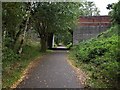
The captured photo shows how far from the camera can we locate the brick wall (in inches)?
1540

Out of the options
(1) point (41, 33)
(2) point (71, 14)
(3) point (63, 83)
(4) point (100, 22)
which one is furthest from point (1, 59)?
(4) point (100, 22)

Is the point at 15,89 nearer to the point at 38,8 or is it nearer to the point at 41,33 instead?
the point at 38,8


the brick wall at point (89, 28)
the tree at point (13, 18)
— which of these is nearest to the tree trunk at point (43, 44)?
the brick wall at point (89, 28)

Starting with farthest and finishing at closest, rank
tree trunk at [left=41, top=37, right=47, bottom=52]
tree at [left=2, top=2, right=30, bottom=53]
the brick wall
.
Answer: the brick wall → tree trunk at [left=41, top=37, right=47, bottom=52] → tree at [left=2, top=2, right=30, bottom=53]

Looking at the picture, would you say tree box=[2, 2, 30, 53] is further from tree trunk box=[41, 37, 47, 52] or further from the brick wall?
the brick wall

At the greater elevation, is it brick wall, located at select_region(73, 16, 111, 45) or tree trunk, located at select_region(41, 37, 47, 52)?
brick wall, located at select_region(73, 16, 111, 45)

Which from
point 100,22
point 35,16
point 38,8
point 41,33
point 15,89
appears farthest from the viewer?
point 100,22

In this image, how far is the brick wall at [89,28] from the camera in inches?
1540

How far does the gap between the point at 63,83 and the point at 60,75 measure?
7.55ft

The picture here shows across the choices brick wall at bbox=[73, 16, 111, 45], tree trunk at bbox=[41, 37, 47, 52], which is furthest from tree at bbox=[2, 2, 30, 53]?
brick wall at bbox=[73, 16, 111, 45]

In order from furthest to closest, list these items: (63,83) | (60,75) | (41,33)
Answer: (41,33) < (60,75) < (63,83)

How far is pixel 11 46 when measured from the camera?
23.0m

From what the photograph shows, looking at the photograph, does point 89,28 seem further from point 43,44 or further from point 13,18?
point 13,18

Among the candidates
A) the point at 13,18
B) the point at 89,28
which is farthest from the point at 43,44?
the point at 13,18
